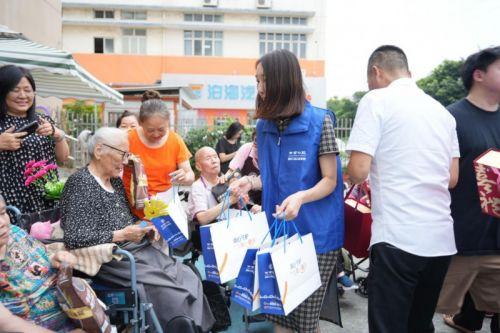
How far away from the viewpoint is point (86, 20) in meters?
26.4

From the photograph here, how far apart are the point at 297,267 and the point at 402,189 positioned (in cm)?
63

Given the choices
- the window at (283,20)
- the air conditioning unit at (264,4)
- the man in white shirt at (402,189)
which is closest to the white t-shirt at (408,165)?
the man in white shirt at (402,189)

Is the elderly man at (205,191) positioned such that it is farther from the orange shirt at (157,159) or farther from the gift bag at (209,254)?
the gift bag at (209,254)

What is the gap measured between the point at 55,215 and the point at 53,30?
10.3m

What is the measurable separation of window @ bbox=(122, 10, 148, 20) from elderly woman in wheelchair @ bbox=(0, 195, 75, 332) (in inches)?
Result: 1086

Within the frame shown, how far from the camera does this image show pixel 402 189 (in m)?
2.00

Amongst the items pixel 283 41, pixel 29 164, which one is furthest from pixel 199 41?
pixel 29 164

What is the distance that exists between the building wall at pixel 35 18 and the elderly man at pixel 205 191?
715 cm

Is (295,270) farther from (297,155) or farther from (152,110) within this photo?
(152,110)

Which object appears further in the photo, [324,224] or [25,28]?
[25,28]

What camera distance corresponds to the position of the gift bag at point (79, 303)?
6.51ft

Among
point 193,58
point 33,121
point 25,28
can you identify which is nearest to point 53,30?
point 25,28

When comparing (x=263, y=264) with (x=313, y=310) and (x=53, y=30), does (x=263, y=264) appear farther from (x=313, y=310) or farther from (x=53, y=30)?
(x=53, y=30)

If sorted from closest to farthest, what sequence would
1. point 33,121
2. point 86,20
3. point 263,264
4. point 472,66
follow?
point 263,264 < point 472,66 < point 33,121 < point 86,20
